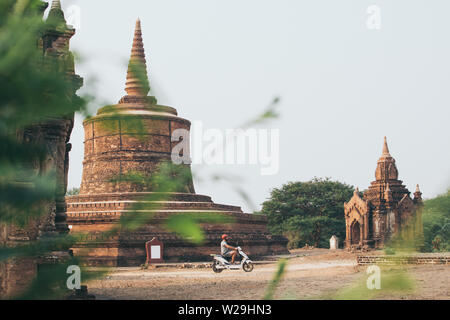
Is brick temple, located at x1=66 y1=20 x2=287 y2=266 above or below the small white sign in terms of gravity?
above

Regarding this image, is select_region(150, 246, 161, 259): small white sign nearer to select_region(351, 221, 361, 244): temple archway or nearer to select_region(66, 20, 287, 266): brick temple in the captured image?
select_region(66, 20, 287, 266): brick temple

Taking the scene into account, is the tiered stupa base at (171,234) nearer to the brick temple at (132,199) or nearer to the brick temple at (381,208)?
the brick temple at (132,199)

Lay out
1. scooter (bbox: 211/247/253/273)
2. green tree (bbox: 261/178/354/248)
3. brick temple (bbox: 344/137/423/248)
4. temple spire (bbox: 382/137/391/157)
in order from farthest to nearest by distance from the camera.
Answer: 1. green tree (bbox: 261/178/354/248)
2. temple spire (bbox: 382/137/391/157)
3. brick temple (bbox: 344/137/423/248)
4. scooter (bbox: 211/247/253/273)

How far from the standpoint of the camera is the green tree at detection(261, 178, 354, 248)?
41844 millimetres

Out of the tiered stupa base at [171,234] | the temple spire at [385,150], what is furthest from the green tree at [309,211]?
the tiered stupa base at [171,234]

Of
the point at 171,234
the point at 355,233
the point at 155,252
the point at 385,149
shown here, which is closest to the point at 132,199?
the point at 171,234

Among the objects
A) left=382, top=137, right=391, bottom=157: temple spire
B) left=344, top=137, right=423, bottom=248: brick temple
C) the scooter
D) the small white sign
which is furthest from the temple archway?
the scooter

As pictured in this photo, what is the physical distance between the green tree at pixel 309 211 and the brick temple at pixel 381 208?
844cm

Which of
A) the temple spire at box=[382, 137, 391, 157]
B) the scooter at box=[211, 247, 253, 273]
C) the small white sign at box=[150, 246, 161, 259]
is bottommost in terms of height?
the scooter at box=[211, 247, 253, 273]

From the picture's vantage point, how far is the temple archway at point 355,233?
109 feet

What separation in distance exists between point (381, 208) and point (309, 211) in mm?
12385

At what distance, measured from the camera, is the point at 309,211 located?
1731 inches

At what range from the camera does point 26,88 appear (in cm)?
125
